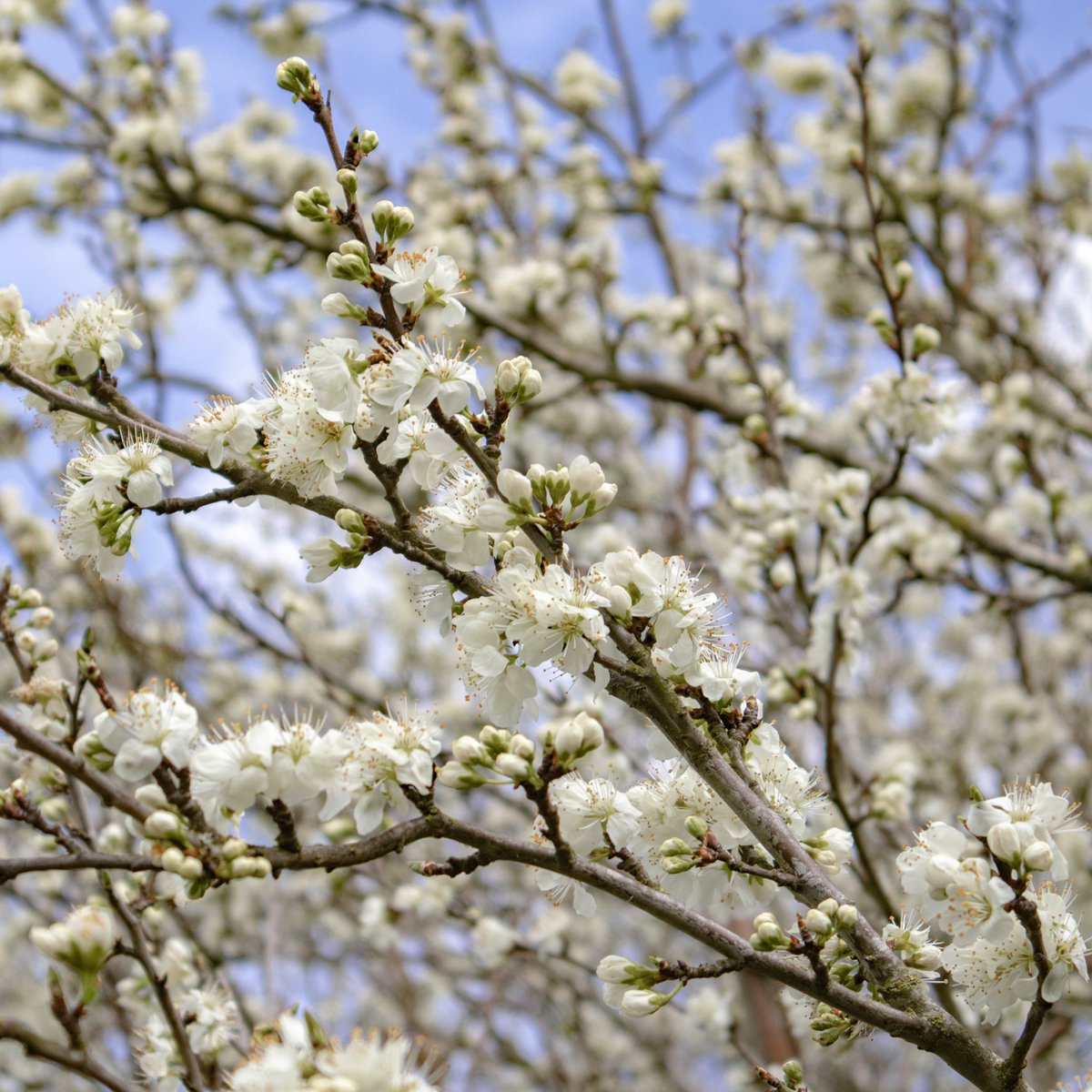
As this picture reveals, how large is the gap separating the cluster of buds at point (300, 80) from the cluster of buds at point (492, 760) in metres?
1.30

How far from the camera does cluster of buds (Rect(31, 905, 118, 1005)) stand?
169 cm

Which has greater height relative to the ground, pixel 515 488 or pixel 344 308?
pixel 344 308

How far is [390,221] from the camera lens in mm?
1982

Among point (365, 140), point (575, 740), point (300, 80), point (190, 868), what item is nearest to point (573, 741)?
point (575, 740)

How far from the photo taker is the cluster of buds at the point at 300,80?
6.73 ft

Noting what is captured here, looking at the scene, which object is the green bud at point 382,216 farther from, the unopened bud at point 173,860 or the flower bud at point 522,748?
the unopened bud at point 173,860

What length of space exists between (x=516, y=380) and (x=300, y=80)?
2.49 ft

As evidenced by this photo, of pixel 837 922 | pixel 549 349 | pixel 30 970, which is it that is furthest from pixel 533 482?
pixel 30 970

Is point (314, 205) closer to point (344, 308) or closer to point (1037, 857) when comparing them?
point (344, 308)

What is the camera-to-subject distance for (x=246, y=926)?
6.43 meters

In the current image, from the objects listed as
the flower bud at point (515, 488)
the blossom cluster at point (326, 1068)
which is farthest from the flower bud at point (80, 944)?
the flower bud at point (515, 488)

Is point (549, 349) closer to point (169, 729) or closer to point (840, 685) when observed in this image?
point (840, 685)

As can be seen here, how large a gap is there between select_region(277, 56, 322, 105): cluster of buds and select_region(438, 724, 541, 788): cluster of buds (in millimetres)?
1298

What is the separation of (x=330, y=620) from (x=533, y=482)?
7.38 meters
